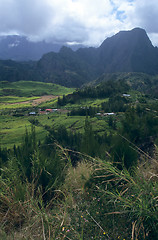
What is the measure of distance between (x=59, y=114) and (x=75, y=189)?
120 m

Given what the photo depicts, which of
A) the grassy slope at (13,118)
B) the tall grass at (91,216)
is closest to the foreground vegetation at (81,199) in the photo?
the tall grass at (91,216)

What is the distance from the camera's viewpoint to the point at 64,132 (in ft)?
238

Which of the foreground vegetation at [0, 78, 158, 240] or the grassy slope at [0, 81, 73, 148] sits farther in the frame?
the grassy slope at [0, 81, 73, 148]

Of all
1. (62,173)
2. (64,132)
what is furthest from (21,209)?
(64,132)

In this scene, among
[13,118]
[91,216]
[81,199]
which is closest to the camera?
[91,216]

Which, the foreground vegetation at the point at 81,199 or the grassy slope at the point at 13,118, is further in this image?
the grassy slope at the point at 13,118

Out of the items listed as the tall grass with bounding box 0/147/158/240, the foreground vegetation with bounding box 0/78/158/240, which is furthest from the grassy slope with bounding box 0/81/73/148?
the tall grass with bounding box 0/147/158/240

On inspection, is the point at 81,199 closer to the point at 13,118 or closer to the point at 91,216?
the point at 91,216

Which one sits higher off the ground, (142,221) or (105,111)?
(142,221)

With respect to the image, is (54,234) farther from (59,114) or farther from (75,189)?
(59,114)

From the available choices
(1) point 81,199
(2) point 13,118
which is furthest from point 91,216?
(2) point 13,118

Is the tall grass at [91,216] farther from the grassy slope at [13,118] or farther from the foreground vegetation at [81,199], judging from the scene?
the grassy slope at [13,118]

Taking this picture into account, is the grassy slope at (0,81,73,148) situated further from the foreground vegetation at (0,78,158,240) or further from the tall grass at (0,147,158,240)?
the tall grass at (0,147,158,240)

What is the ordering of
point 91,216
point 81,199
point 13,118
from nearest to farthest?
point 91,216, point 81,199, point 13,118
